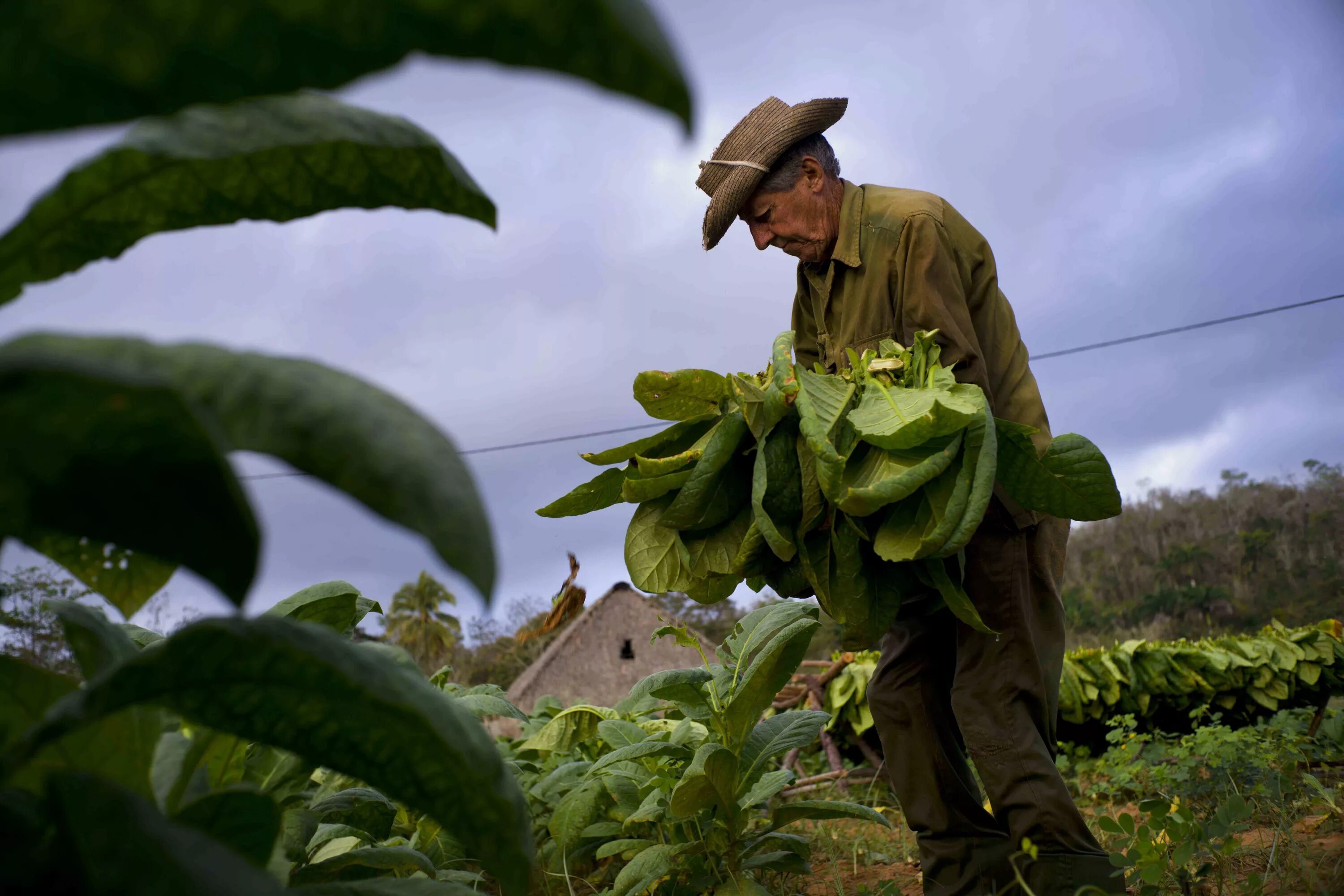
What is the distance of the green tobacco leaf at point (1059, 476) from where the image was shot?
6.35 feet

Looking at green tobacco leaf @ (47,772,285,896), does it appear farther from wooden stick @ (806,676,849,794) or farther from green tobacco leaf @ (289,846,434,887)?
wooden stick @ (806,676,849,794)

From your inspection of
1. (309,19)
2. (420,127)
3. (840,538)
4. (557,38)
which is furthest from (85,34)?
(840,538)

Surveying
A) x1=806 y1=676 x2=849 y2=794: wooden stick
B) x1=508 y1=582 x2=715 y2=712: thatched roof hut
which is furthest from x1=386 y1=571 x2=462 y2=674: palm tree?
x1=806 y1=676 x2=849 y2=794: wooden stick

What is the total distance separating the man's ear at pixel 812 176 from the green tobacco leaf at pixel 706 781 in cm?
175

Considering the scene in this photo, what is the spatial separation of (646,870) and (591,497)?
2.95 ft

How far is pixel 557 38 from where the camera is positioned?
16.5 inches

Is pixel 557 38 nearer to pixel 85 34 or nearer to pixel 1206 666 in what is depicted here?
pixel 85 34

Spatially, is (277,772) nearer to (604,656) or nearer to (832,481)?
(832,481)

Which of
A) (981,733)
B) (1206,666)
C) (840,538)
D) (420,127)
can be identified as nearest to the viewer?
(420,127)

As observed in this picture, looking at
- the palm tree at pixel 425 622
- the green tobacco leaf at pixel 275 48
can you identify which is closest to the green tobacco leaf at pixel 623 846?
the green tobacco leaf at pixel 275 48

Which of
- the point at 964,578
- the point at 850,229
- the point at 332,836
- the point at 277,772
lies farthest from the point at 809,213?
the point at 277,772

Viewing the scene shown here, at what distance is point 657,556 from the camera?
6.93 ft

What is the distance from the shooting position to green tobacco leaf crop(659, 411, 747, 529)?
2.03 meters

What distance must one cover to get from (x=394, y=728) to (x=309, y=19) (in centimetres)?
44
